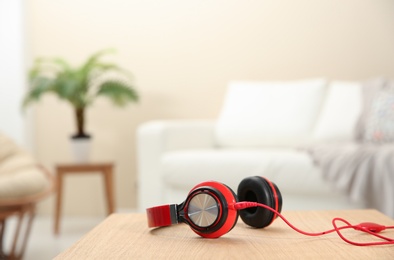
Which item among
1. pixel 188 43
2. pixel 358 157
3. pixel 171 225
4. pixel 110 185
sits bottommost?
pixel 110 185

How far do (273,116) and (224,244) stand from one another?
2.47m

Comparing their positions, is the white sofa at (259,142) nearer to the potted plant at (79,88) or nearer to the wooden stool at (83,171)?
the wooden stool at (83,171)

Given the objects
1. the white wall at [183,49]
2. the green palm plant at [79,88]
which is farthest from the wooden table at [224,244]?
the white wall at [183,49]

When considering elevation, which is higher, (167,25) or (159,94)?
(167,25)

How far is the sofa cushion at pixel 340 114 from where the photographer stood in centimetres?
322

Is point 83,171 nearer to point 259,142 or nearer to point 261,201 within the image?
point 259,142

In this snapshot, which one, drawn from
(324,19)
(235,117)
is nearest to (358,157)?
(235,117)

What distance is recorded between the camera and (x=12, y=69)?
4.11 meters

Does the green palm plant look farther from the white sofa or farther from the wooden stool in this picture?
the white sofa

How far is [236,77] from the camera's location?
4004 mm

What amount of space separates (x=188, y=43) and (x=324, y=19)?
3.00ft

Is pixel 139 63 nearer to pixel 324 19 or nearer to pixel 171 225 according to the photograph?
pixel 324 19

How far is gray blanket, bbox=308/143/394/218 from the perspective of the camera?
8.14ft

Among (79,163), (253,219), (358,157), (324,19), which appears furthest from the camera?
(324,19)
